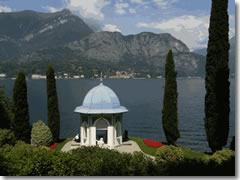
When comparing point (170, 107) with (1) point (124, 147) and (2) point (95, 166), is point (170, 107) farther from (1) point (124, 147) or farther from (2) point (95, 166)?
(2) point (95, 166)

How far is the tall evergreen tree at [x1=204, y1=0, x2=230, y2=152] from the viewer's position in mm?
18984

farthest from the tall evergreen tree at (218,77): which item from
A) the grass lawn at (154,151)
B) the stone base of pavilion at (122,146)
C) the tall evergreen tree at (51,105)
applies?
the tall evergreen tree at (51,105)

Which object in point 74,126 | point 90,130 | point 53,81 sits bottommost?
point 74,126

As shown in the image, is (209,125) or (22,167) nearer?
(22,167)

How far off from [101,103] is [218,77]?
9246mm

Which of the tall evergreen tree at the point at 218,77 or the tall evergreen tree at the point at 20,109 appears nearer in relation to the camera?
the tall evergreen tree at the point at 218,77

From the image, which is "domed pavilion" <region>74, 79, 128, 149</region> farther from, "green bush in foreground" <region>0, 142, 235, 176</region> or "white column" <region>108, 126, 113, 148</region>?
"green bush in foreground" <region>0, 142, 235, 176</region>

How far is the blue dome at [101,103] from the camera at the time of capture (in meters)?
22.3

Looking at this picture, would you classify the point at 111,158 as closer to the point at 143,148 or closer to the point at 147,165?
the point at 147,165

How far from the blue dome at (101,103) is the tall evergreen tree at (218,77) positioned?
23.2ft

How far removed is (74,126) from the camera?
49.7 meters

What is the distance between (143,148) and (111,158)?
12363 mm

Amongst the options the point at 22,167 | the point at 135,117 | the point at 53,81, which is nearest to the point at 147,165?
the point at 22,167

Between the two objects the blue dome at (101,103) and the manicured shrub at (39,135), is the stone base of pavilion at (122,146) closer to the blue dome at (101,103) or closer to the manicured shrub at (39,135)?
the manicured shrub at (39,135)
